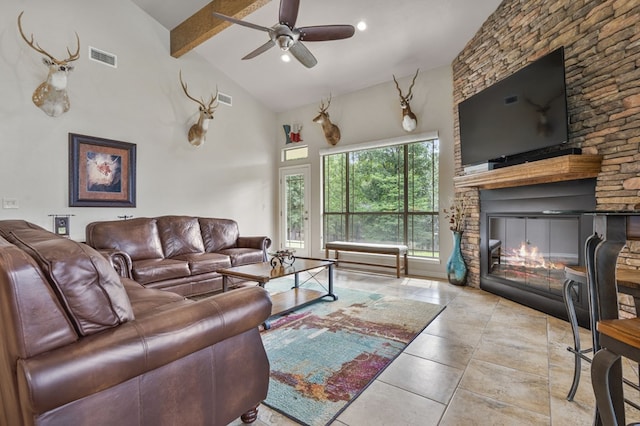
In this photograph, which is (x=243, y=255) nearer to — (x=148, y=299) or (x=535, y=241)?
(x=148, y=299)

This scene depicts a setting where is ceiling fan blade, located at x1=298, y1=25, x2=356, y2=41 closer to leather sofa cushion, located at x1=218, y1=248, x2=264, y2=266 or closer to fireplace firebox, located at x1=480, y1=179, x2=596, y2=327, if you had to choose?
fireplace firebox, located at x1=480, y1=179, x2=596, y2=327

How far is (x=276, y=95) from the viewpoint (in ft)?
20.4

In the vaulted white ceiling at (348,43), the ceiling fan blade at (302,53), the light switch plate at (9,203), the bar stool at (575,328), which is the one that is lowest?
the bar stool at (575,328)

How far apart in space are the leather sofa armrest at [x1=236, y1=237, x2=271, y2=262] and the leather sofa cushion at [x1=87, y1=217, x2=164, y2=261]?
4.02 ft

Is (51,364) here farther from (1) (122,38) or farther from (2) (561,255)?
(1) (122,38)

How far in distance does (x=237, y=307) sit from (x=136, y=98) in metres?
4.46

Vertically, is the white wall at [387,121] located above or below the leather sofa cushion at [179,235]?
above

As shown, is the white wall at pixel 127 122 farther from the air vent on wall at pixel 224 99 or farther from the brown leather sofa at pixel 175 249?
the brown leather sofa at pixel 175 249

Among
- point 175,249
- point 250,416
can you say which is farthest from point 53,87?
point 250,416

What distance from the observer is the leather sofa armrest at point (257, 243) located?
4.75 meters

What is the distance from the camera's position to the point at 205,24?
4355mm

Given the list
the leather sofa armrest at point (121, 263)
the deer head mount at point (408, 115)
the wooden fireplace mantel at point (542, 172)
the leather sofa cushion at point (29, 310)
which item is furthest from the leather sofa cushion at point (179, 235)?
the wooden fireplace mantel at point (542, 172)

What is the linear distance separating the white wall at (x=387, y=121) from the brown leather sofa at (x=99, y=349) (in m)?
4.17

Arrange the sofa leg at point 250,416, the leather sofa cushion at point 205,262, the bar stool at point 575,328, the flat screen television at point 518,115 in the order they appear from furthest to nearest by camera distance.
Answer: the leather sofa cushion at point 205,262 < the flat screen television at point 518,115 < the bar stool at point 575,328 < the sofa leg at point 250,416
